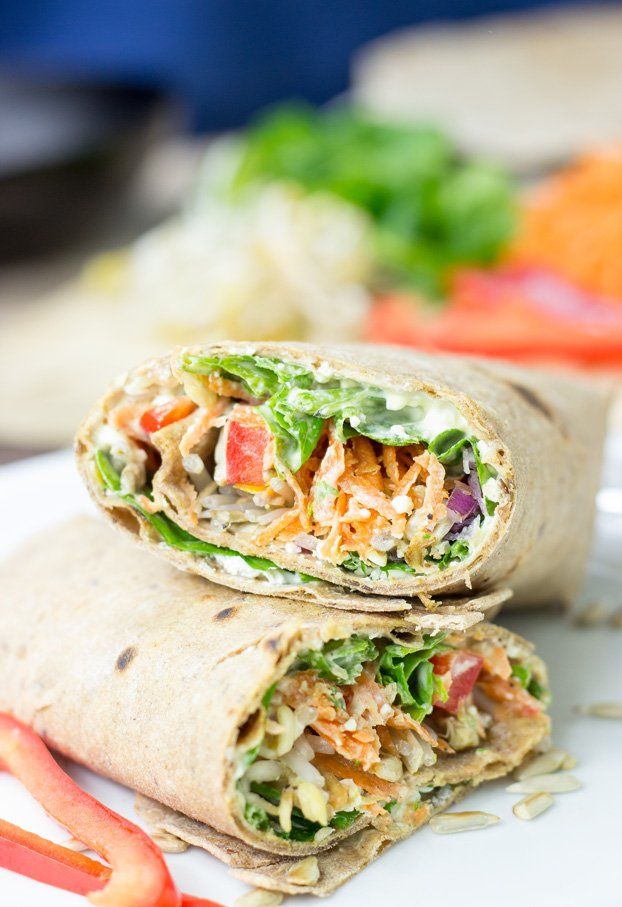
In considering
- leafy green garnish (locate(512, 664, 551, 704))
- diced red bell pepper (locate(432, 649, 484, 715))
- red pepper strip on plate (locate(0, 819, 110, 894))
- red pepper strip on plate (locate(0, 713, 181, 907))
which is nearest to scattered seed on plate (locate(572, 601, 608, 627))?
leafy green garnish (locate(512, 664, 551, 704))

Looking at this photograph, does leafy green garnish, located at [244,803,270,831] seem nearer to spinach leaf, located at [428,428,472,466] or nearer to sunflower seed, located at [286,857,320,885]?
sunflower seed, located at [286,857,320,885]

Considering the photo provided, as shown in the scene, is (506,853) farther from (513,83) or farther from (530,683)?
(513,83)

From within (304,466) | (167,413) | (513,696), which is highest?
(167,413)

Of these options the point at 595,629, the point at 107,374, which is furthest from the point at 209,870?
the point at 107,374

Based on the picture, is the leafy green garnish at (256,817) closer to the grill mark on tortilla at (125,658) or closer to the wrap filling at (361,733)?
the wrap filling at (361,733)

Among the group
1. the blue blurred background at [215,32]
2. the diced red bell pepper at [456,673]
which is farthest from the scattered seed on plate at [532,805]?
the blue blurred background at [215,32]

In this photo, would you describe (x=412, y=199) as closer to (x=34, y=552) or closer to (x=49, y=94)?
(x=49, y=94)

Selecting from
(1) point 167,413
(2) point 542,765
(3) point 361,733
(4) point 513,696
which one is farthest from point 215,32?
(3) point 361,733

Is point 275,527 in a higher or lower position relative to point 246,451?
lower
